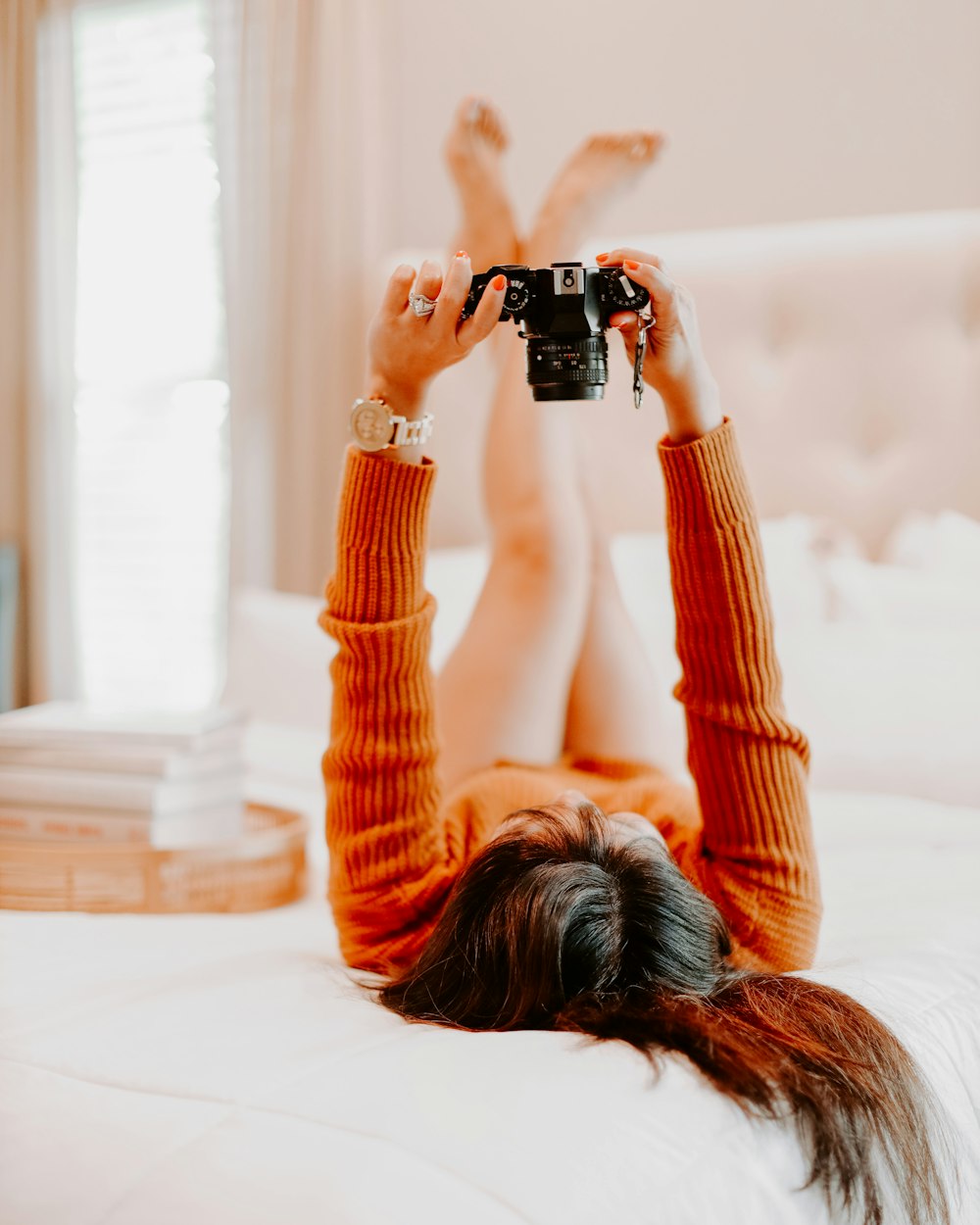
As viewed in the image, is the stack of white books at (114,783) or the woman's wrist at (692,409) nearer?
the woman's wrist at (692,409)

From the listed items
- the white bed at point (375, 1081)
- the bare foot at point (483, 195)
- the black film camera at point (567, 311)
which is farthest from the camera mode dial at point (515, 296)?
the bare foot at point (483, 195)

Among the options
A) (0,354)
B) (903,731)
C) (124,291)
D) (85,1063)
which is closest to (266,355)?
(124,291)

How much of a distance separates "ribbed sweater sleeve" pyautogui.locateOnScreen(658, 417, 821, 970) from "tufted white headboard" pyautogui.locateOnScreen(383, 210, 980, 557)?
1.11m

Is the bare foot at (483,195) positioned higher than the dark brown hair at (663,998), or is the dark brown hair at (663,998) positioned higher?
the bare foot at (483,195)

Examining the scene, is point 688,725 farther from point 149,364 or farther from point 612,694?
point 149,364

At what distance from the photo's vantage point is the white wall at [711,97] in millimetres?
2012

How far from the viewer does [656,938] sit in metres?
0.80

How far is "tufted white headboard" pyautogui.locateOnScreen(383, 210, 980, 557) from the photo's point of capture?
6.30ft

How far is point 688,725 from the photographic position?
1.00m

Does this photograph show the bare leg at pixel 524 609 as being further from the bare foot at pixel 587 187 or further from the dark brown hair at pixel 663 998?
the dark brown hair at pixel 663 998

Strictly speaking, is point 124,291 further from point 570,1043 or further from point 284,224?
point 570,1043

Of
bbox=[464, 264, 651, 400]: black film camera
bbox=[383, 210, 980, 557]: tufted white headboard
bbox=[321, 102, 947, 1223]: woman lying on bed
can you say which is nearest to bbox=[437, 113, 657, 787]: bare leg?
bbox=[321, 102, 947, 1223]: woman lying on bed

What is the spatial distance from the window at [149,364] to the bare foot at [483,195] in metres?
1.17

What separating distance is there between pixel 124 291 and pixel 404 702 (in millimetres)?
2095
